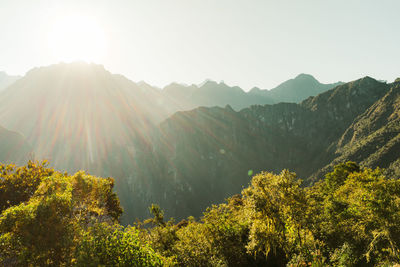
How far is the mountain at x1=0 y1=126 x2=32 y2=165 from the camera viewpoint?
571 ft

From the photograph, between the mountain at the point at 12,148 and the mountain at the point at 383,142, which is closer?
the mountain at the point at 383,142

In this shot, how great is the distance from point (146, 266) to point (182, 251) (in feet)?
38.2

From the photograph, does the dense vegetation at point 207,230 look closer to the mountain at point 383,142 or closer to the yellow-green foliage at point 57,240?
the yellow-green foliage at point 57,240

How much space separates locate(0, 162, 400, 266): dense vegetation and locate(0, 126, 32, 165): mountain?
215 metres

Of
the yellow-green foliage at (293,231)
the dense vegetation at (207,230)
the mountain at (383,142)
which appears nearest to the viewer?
the dense vegetation at (207,230)

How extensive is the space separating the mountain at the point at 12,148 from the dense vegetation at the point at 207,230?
21517 cm

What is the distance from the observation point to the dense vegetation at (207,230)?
412 inches

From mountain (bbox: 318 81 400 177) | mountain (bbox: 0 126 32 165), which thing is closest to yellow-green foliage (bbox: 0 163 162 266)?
mountain (bbox: 318 81 400 177)

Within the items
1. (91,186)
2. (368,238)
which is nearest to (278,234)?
(368,238)

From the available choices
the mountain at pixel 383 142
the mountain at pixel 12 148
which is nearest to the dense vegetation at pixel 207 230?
the mountain at pixel 383 142

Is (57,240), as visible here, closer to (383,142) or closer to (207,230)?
(207,230)

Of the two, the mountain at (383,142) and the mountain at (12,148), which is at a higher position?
the mountain at (12,148)

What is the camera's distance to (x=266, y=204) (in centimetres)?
1722

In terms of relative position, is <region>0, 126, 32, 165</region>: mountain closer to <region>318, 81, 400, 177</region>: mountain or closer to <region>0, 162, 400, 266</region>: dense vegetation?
<region>0, 162, 400, 266</region>: dense vegetation
